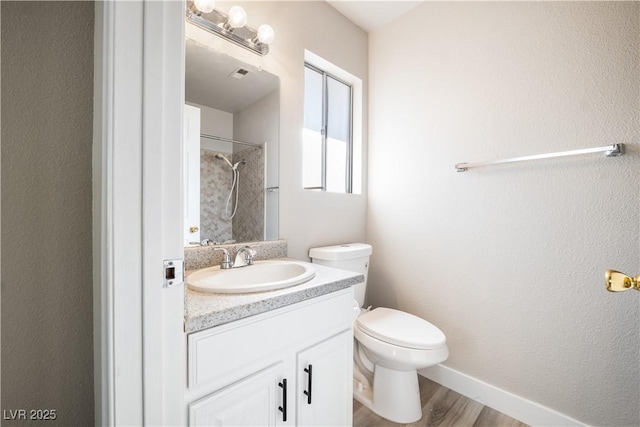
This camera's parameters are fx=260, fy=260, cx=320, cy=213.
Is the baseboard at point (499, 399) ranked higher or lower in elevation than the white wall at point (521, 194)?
lower

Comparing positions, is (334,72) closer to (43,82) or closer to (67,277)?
(43,82)

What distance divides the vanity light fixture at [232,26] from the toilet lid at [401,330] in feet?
4.84

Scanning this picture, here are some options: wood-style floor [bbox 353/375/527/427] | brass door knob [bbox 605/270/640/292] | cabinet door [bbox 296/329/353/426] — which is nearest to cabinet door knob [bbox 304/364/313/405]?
cabinet door [bbox 296/329/353/426]

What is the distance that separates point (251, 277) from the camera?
110 cm

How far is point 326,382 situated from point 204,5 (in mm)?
1537

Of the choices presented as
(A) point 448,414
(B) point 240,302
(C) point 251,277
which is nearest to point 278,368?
(B) point 240,302

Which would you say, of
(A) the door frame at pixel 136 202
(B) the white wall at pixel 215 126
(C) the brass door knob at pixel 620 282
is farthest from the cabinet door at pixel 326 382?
(B) the white wall at pixel 215 126

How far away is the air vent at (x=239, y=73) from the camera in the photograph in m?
1.24

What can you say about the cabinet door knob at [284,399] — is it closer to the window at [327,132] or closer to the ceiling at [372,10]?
the window at [327,132]

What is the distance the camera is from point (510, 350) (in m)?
1.31

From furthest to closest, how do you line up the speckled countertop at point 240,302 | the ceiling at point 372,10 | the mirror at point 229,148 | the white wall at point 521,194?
the ceiling at point 372,10 < the mirror at point 229,148 < the white wall at point 521,194 < the speckled countertop at point 240,302

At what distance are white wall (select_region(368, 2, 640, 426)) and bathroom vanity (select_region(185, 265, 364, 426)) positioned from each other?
815 millimetres

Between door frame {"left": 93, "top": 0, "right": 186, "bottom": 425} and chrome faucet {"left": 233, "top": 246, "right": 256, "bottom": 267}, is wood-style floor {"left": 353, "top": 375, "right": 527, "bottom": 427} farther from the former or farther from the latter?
door frame {"left": 93, "top": 0, "right": 186, "bottom": 425}

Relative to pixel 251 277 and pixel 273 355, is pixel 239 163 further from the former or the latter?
pixel 273 355
